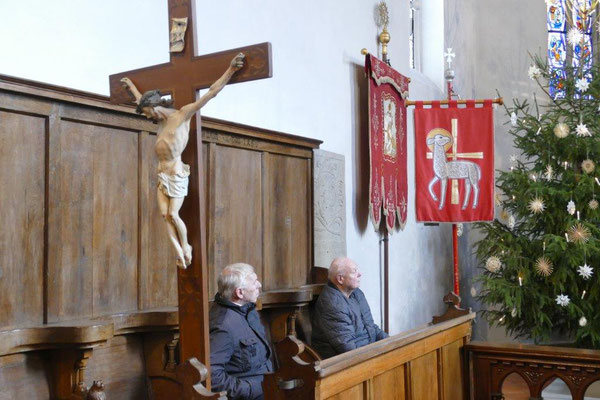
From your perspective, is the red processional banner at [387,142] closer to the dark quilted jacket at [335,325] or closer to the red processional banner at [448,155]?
the red processional banner at [448,155]

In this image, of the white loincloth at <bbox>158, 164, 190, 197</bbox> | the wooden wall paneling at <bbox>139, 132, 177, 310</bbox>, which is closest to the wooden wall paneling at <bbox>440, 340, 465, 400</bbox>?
the wooden wall paneling at <bbox>139, 132, 177, 310</bbox>

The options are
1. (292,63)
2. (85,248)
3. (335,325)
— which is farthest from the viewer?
(292,63)

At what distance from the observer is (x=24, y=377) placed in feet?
9.96

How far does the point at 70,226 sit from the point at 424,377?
1.93 metres

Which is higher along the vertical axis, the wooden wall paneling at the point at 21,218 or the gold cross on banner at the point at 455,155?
the gold cross on banner at the point at 455,155

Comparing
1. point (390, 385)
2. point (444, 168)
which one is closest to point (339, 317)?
point (390, 385)

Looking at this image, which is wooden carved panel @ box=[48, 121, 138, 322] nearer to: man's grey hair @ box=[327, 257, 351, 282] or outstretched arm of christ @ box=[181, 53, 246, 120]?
outstretched arm of christ @ box=[181, 53, 246, 120]

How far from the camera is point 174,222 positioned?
2.86 meters

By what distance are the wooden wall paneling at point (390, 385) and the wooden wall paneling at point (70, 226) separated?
1384mm

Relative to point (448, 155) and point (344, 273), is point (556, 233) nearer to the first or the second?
point (448, 155)

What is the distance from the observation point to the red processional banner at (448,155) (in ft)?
24.8

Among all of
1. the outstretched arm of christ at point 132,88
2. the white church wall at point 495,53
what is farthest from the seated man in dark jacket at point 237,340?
the white church wall at point 495,53

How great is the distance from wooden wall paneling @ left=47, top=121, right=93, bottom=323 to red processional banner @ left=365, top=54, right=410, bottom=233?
11.9 feet

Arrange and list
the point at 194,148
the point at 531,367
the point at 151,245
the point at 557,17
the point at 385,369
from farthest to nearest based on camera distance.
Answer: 1. the point at 557,17
2. the point at 531,367
3. the point at 151,245
4. the point at 385,369
5. the point at 194,148
